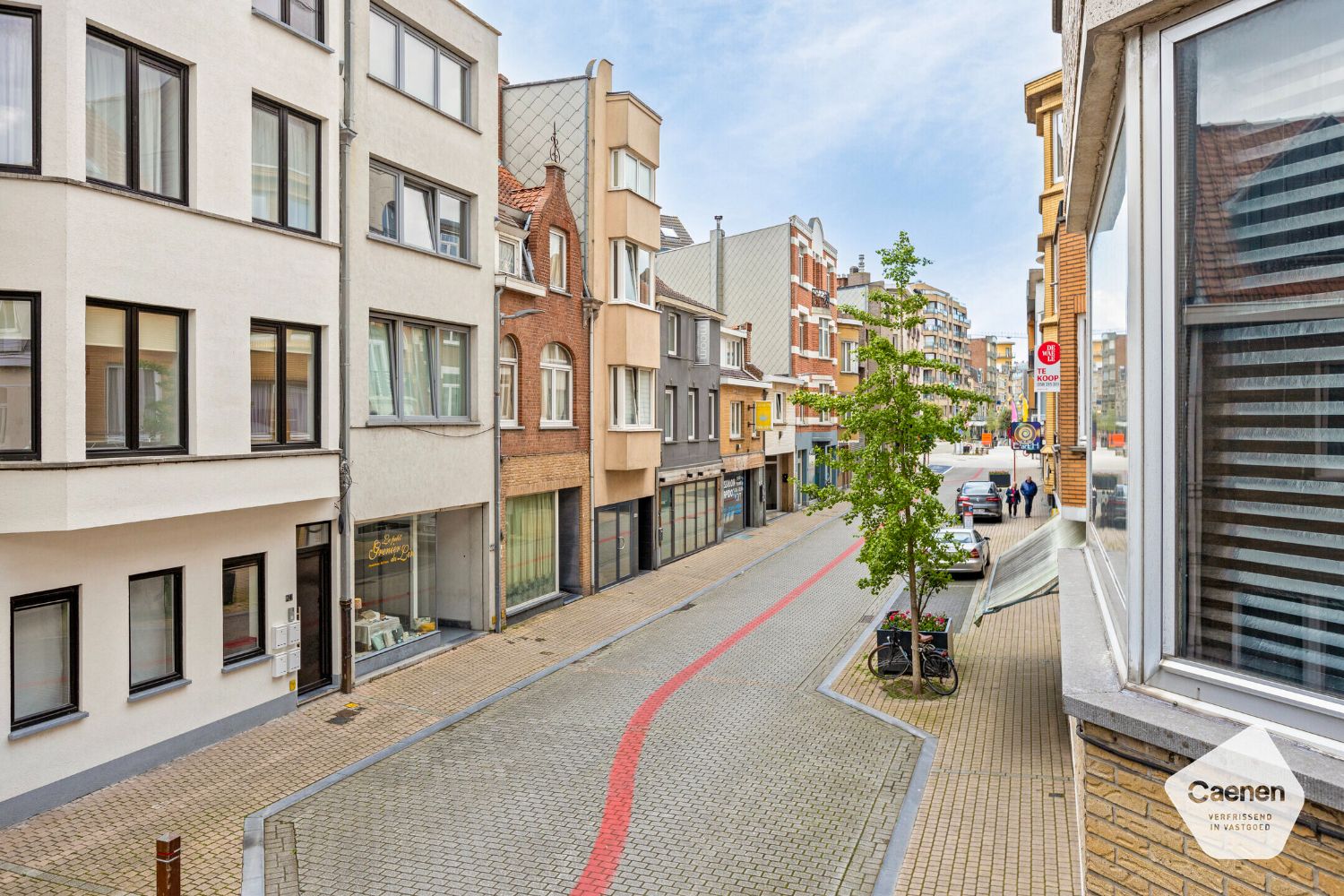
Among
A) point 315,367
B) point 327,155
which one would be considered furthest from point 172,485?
point 327,155

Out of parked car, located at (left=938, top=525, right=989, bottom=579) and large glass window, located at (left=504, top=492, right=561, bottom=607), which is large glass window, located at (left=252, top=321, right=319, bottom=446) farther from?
parked car, located at (left=938, top=525, right=989, bottom=579)

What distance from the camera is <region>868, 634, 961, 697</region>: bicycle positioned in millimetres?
13625

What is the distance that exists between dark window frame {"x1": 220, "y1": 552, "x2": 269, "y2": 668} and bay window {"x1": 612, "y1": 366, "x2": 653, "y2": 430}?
11.1 m

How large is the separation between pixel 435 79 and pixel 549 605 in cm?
1150

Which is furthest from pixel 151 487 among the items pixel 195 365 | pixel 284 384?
pixel 284 384

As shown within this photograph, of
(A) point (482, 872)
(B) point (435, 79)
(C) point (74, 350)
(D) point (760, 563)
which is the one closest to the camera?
(A) point (482, 872)

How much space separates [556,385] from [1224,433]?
18059mm

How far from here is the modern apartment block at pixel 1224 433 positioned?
8.67ft

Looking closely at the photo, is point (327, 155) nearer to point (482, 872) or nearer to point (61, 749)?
point (61, 749)

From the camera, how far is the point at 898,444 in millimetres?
13844

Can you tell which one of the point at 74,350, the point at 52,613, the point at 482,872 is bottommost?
the point at 482,872

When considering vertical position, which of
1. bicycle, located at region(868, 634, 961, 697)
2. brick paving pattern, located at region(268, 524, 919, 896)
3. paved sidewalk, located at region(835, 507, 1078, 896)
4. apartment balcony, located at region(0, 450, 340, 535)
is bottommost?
brick paving pattern, located at region(268, 524, 919, 896)

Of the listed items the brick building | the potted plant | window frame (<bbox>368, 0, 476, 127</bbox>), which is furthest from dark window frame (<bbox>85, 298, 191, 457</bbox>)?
the potted plant

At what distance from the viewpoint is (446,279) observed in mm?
15875
